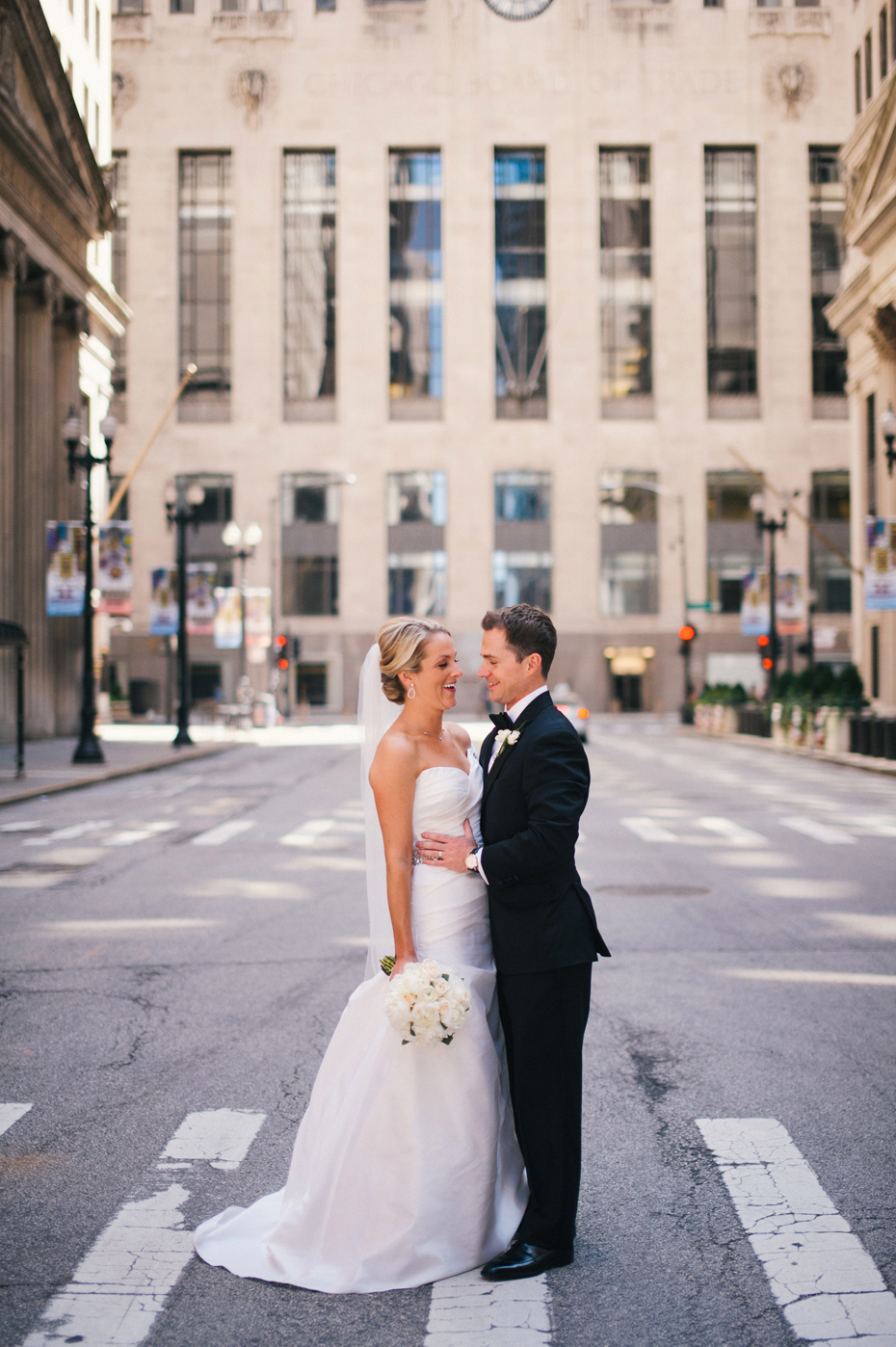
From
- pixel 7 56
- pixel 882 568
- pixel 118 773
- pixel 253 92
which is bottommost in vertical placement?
pixel 118 773

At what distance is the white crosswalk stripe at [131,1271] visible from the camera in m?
3.86

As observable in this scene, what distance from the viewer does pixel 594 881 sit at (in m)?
12.7

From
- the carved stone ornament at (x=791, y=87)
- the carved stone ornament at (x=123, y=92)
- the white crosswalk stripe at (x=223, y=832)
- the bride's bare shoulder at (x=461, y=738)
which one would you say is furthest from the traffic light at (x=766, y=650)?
the carved stone ornament at (x=123, y=92)

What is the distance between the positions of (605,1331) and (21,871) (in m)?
10.8

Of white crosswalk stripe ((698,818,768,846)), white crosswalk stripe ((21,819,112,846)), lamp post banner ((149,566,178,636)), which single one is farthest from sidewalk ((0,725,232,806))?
white crosswalk stripe ((698,818,768,846))

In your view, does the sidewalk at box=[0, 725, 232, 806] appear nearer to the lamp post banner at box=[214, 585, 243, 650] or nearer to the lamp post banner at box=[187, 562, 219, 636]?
the lamp post banner at box=[187, 562, 219, 636]

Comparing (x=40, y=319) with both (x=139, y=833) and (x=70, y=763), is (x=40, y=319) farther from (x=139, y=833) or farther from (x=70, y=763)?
(x=139, y=833)

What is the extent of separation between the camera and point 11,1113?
19.4 ft

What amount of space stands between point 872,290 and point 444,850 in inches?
1767

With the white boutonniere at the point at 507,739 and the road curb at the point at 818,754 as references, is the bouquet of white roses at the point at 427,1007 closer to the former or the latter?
the white boutonniere at the point at 507,739

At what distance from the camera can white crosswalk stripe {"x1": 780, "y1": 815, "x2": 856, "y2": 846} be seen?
16.0m

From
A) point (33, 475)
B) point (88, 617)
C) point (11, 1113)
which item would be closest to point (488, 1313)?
point (11, 1113)

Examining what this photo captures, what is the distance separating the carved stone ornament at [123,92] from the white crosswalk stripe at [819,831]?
6686 cm

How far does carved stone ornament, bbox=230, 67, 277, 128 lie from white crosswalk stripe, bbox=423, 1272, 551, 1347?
76109mm
